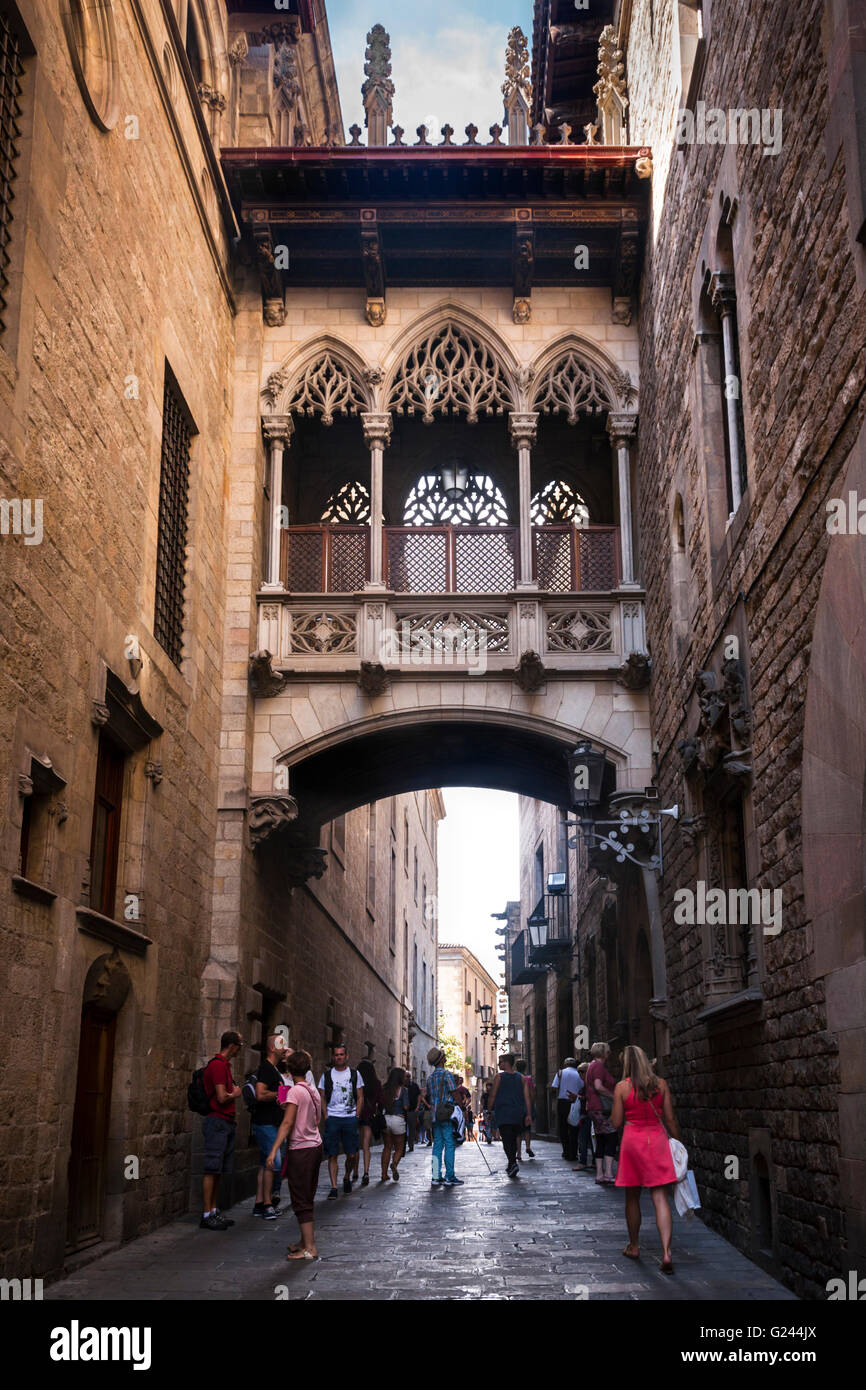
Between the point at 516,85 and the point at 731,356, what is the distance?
7.70 meters

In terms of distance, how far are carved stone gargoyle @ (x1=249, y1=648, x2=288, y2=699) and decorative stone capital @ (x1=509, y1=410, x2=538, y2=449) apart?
3.67 metres

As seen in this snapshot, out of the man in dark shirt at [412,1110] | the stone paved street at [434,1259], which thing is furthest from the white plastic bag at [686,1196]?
the man in dark shirt at [412,1110]

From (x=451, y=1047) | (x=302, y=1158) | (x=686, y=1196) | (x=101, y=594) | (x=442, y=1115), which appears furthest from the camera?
(x=451, y=1047)

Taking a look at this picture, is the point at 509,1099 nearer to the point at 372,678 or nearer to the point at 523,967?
the point at 372,678

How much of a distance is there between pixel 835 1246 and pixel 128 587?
6508 millimetres

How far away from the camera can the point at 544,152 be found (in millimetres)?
14914

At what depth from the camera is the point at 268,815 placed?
46.4 feet

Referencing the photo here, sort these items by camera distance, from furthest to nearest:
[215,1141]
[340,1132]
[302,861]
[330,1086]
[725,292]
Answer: [302,861] < [340,1132] < [330,1086] < [215,1141] < [725,292]

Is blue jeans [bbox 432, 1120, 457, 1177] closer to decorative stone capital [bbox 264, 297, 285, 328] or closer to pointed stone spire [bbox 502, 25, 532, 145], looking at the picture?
decorative stone capital [bbox 264, 297, 285, 328]

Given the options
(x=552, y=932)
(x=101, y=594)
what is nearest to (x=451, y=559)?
(x=101, y=594)

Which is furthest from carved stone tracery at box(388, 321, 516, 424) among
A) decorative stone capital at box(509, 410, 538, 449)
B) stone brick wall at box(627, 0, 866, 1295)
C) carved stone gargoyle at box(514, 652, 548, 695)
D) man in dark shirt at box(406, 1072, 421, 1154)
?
man in dark shirt at box(406, 1072, 421, 1154)

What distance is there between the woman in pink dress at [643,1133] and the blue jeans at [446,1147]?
6.46 m

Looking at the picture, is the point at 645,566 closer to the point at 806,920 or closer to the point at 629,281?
the point at 629,281

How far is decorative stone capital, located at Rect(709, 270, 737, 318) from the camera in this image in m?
10.1
